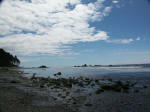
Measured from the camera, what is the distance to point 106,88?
810 inches

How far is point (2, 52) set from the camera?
94.8 m

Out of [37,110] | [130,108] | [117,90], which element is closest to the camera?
[37,110]

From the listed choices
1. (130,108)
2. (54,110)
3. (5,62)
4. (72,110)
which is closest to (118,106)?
(130,108)

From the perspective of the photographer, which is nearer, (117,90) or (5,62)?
(117,90)

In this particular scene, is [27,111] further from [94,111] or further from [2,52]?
[2,52]

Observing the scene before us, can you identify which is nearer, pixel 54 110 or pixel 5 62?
pixel 54 110

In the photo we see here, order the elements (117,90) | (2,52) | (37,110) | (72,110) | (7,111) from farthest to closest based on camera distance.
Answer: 1. (2,52)
2. (117,90)
3. (72,110)
4. (37,110)
5. (7,111)

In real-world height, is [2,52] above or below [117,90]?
above

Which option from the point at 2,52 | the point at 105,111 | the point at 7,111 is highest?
the point at 2,52

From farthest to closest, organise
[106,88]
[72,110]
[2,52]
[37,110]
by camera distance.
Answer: [2,52]
[106,88]
[72,110]
[37,110]

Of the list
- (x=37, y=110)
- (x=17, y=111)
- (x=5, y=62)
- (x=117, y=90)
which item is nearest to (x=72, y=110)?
(x=37, y=110)

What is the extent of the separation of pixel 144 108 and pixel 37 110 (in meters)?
8.92

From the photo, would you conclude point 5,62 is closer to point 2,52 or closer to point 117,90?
point 2,52

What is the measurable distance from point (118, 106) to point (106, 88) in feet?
27.4
